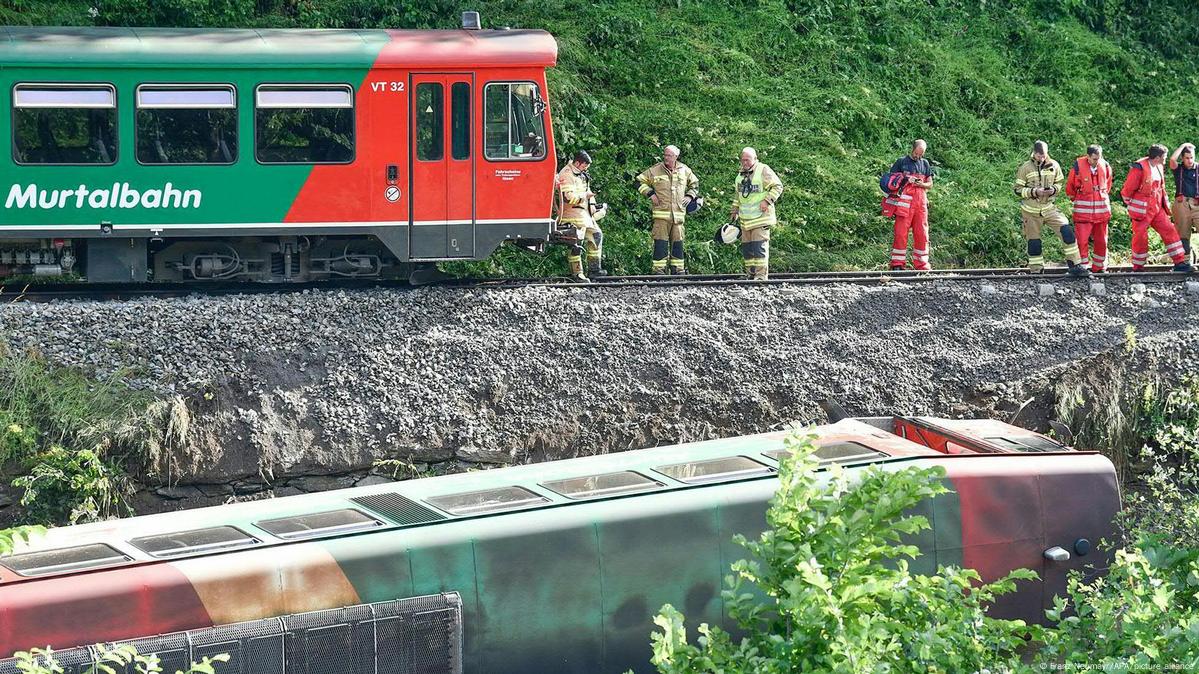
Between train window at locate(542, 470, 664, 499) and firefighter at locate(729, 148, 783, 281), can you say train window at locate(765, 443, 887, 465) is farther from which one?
firefighter at locate(729, 148, 783, 281)

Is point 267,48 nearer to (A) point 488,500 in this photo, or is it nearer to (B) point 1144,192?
(A) point 488,500

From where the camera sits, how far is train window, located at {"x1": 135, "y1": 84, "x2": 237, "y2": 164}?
13.9 meters

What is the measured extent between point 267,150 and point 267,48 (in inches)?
41.5

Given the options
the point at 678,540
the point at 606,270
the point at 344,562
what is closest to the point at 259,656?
the point at 344,562

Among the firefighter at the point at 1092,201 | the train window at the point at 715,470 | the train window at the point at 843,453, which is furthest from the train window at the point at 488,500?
the firefighter at the point at 1092,201

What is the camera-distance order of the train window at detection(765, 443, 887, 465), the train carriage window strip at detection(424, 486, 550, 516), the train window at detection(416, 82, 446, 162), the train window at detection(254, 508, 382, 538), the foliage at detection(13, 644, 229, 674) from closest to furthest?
1. the foliage at detection(13, 644, 229, 674)
2. the train window at detection(254, 508, 382, 538)
3. the train carriage window strip at detection(424, 486, 550, 516)
4. the train window at detection(765, 443, 887, 465)
5. the train window at detection(416, 82, 446, 162)

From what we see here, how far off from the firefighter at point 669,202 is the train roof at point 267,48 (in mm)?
2090

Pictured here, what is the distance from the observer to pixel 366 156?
47.0 ft

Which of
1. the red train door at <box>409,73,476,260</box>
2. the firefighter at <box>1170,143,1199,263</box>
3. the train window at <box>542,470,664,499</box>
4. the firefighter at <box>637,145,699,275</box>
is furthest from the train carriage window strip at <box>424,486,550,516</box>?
the firefighter at <box>1170,143,1199,263</box>

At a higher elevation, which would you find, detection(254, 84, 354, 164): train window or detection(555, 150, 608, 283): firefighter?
detection(254, 84, 354, 164): train window

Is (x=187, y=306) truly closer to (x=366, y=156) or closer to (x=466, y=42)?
(x=366, y=156)

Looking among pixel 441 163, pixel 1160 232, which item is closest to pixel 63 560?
pixel 441 163

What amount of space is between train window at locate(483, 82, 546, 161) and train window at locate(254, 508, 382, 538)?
6957 millimetres

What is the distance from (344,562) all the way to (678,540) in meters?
2.16
